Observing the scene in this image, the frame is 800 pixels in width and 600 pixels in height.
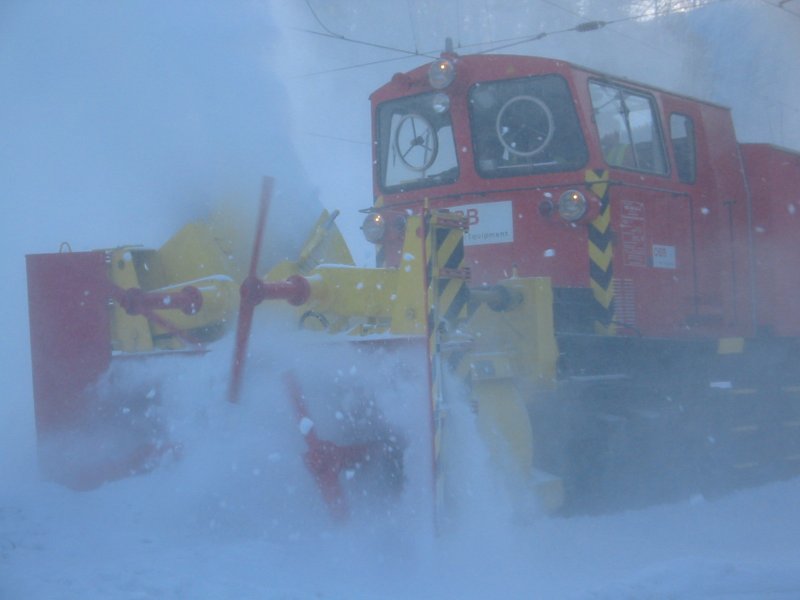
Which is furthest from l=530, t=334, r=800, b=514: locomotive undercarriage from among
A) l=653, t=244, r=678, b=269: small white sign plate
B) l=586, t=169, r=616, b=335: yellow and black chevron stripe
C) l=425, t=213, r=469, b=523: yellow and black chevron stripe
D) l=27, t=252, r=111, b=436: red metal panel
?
l=27, t=252, r=111, b=436: red metal panel

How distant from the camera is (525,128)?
18.9ft

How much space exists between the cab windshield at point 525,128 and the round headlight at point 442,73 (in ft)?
0.66

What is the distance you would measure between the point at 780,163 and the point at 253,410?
5.25 m

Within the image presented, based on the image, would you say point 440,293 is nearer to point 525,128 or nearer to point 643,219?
point 525,128

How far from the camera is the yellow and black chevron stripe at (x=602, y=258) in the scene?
551 cm

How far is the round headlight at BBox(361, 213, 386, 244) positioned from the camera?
20.8 ft

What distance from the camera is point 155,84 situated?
7656 mm

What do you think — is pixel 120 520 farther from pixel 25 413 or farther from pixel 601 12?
pixel 601 12

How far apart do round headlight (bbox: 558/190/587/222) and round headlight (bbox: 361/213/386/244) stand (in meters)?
1.49

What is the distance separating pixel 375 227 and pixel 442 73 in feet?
4.19

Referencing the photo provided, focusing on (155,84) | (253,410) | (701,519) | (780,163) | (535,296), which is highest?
(155,84)

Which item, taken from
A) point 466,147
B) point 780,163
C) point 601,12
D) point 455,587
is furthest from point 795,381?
point 601,12

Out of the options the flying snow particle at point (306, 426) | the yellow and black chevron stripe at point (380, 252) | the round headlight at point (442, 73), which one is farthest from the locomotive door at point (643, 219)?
the flying snow particle at point (306, 426)

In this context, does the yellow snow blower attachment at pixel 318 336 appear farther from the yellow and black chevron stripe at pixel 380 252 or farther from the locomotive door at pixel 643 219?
the locomotive door at pixel 643 219
